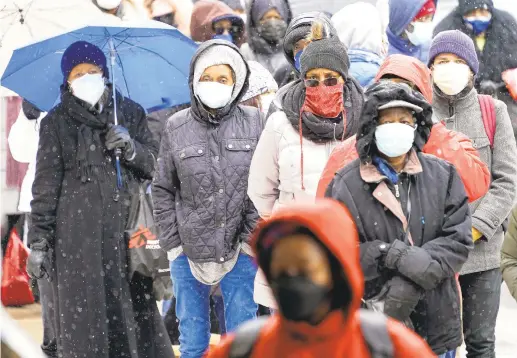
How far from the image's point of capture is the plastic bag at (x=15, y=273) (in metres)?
10.9

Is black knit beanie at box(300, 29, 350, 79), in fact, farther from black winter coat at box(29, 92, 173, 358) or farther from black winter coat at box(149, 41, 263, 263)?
black winter coat at box(29, 92, 173, 358)

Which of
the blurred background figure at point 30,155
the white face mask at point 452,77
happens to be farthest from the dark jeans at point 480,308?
the blurred background figure at point 30,155

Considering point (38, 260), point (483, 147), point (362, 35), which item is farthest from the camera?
point (362, 35)

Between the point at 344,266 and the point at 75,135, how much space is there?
4642 mm

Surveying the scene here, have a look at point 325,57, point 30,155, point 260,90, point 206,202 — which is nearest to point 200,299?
point 206,202

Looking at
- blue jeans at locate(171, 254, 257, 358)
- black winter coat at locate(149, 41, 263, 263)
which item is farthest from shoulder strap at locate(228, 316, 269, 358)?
blue jeans at locate(171, 254, 257, 358)

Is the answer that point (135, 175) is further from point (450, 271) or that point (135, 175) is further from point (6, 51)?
point (450, 271)

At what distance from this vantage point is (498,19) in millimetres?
9211

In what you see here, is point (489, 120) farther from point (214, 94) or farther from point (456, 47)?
point (214, 94)

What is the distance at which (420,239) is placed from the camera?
18.0 feet

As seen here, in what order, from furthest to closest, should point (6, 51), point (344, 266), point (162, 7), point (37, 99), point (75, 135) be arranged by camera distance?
point (162, 7)
point (6, 51)
point (37, 99)
point (75, 135)
point (344, 266)

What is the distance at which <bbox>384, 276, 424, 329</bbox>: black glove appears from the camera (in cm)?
534

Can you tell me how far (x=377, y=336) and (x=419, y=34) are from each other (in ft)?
18.5

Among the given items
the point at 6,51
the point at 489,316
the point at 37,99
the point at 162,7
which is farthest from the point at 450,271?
the point at 162,7
